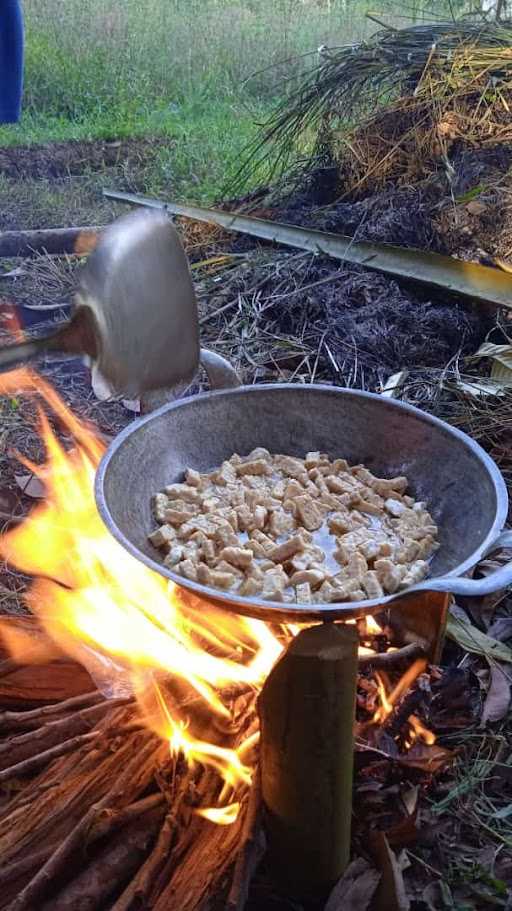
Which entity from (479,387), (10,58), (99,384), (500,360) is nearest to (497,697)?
(99,384)

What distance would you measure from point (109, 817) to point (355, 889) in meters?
0.46

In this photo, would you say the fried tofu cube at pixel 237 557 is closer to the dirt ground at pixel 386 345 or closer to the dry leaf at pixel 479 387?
the dirt ground at pixel 386 345

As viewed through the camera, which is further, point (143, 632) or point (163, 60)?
point (163, 60)

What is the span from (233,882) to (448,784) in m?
0.53

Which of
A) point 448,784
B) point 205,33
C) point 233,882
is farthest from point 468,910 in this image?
point 205,33

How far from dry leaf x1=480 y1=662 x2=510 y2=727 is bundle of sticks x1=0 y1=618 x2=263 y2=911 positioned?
553mm

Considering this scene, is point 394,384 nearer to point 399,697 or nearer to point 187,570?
point 399,697

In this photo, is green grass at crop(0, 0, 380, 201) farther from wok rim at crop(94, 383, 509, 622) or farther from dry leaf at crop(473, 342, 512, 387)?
wok rim at crop(94, 383, 509, 622)

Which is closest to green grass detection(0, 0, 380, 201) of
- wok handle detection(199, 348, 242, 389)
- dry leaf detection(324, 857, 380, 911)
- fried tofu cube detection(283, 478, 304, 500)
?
wok handle detection(199, 348, 242, 389)

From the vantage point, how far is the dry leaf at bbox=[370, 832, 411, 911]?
53.6 inches

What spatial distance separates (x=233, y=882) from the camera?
1312 millimetres

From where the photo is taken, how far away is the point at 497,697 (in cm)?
177

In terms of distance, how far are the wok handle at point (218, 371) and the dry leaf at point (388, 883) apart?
970mm

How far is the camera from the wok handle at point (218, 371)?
171 centimetres
